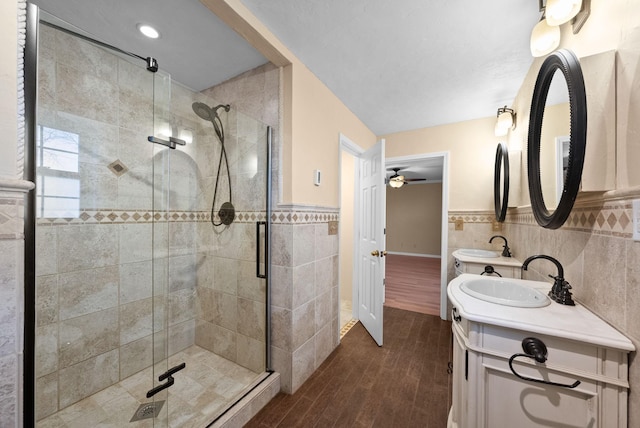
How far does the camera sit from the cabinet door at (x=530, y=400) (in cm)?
75

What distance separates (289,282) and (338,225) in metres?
0.82

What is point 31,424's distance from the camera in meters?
0.80

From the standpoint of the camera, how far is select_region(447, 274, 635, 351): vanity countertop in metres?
0.73

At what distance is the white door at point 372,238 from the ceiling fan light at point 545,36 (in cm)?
113

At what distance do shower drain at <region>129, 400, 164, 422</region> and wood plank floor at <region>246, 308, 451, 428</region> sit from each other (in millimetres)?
580

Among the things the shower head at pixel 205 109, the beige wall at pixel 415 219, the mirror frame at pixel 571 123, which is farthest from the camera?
the beige wall at pixel 415 219

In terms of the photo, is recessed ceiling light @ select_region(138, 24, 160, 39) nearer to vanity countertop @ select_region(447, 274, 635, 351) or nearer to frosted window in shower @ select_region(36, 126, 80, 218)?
frosted window in shower @ select_region(36, 126, 80, 218)

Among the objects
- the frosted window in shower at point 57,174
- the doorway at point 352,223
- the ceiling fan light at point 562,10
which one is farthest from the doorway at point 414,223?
the frosted window in shower at point 57,174

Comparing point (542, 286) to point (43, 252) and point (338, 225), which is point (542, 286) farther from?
point (43, 252)

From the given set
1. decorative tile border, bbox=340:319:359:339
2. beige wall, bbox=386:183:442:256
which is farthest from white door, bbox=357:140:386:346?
beige wall, bbox=386:183:442:256

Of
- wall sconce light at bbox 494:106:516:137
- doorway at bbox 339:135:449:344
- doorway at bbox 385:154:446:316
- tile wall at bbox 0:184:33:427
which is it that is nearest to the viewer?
tile wall at bbox 0:184:33:427

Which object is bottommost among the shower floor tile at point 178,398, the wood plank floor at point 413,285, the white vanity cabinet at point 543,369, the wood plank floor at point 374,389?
the wood plank floor at point 413,285

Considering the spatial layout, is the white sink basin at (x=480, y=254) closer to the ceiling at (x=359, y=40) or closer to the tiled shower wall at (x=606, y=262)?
the tiled shower wall at (x=606, y=262)

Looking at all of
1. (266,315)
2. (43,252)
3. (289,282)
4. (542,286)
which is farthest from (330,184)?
(43,252)
